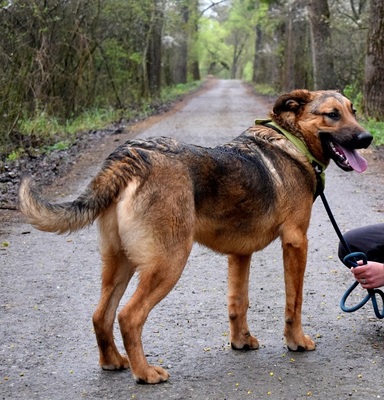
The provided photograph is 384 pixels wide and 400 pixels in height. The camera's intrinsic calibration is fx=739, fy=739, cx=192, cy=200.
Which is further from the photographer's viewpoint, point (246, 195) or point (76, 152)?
point (76, 152)

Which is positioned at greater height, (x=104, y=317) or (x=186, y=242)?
(x=186, y=242)

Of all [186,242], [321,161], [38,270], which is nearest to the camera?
[186,242]

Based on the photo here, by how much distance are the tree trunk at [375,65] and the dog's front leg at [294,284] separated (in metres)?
13.7

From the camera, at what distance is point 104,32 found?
926 inches

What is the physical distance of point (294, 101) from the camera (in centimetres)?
514

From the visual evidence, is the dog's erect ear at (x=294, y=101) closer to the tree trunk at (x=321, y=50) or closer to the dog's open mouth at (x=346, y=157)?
the dog's open mouth at (x=346, y=157)

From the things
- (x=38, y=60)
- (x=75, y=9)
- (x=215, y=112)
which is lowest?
(x=215, y=112)

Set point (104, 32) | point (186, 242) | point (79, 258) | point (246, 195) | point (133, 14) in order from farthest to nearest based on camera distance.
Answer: point (133, 14), point (104, 32), point (79, 258), point (246, 195), point (186, 242)

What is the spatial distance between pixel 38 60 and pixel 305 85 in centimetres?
1900

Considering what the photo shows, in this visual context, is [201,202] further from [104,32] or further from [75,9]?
[104,32]

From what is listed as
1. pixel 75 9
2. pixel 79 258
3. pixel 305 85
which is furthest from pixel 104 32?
pixel 79 258

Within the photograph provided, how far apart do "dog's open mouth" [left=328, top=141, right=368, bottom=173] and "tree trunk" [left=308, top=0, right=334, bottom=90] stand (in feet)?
67.2

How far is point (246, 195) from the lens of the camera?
188 inches

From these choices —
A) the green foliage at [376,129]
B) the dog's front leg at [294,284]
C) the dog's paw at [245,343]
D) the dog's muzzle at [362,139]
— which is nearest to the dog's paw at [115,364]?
the dog's paw at [245,343]
